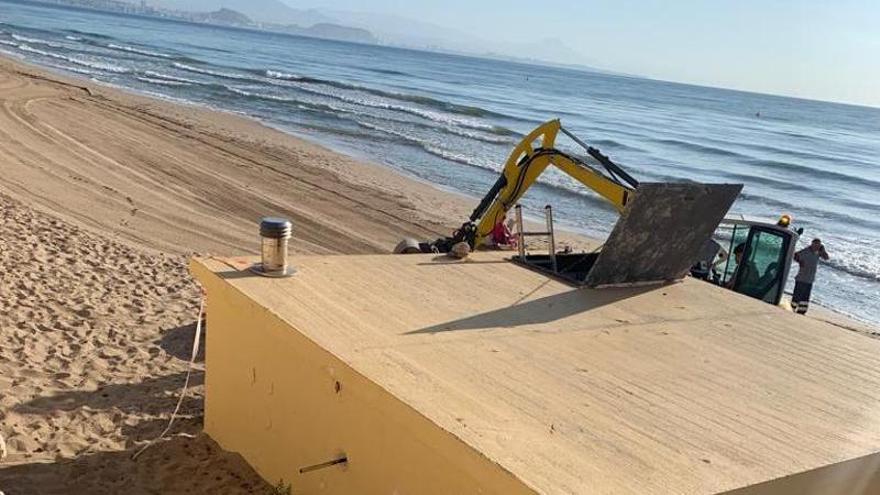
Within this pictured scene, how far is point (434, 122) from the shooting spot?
3866cm

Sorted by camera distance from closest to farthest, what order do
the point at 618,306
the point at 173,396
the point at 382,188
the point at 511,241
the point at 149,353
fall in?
the point at 618,306
the point at 173,396
the point at 149,353
the point at 511,241
the point at 382,188

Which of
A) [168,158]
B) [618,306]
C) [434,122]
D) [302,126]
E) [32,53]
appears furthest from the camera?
[32,53]

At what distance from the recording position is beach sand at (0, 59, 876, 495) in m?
5.88

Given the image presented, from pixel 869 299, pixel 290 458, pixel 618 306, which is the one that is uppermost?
pixel 618 306

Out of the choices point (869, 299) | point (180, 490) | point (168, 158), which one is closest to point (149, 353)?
point (180, 490)

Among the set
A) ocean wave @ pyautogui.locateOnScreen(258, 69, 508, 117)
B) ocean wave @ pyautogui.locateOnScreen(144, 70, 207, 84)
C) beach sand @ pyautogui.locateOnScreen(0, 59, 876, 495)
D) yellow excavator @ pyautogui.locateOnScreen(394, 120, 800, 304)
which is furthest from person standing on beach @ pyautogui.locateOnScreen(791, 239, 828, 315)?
ocean wave @ pyautogui.locateOnScreen(144, 70, 207, 84)

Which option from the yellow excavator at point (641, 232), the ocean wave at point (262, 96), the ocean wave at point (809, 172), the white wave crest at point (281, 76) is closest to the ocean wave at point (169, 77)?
the ocean wave at point (262, 96)

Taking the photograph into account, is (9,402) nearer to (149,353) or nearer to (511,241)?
(149,353)

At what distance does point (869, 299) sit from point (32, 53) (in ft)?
140

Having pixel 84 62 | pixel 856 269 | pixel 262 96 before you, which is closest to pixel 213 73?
pixel 84 62

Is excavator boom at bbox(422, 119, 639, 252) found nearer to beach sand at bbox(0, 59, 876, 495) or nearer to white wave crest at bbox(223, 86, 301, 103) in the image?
beach sand at bbox(0, 59, 876, 495)

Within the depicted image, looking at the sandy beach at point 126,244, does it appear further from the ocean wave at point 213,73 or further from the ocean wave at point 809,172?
the ocean wave at point 213,73

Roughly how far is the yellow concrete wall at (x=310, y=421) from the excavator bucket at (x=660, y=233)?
2699 mm

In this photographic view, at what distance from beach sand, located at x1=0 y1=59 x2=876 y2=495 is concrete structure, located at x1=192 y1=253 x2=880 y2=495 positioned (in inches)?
32.3
